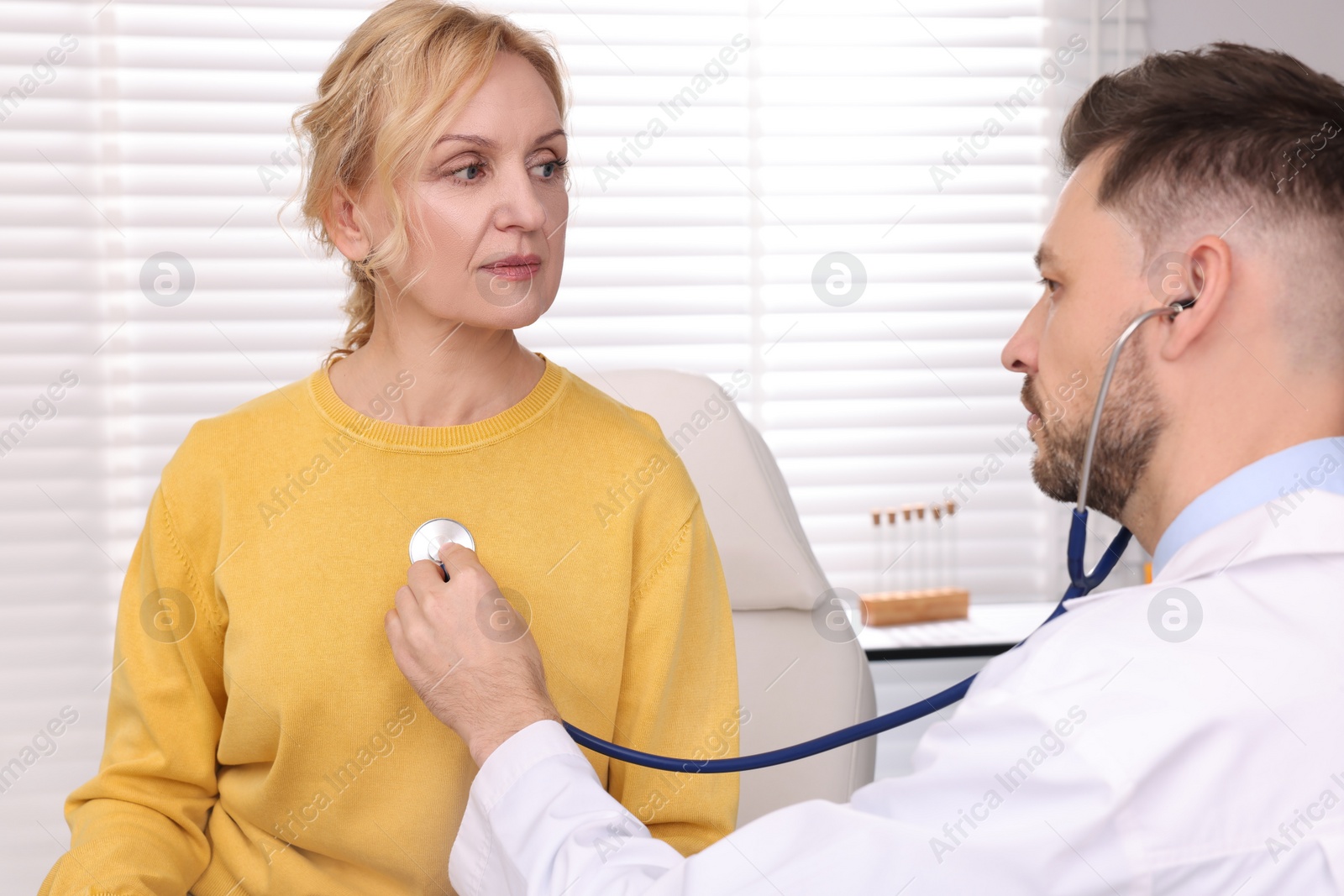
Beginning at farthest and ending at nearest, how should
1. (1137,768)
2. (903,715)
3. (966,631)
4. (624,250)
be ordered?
(624,250)
(966,631)
(903,715)
(1137,768)

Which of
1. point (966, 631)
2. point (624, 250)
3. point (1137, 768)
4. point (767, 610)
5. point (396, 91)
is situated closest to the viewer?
point (1137, 768)

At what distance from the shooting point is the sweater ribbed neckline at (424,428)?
43.7 inches

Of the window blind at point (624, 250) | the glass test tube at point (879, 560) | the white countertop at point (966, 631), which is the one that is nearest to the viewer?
the white countertop at point (966, 631)

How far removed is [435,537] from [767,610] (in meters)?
0.58

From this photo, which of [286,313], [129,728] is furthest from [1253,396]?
[286,313]

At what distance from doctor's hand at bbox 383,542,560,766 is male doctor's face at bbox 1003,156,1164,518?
0.51 metres

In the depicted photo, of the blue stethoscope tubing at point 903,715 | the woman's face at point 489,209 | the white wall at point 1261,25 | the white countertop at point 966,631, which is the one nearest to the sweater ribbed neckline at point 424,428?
the woman's face at point 489,209

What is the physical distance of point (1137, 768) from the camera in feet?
2.27

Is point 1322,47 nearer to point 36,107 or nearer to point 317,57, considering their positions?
point 317,57

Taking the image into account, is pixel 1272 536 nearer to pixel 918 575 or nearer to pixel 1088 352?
pixel 1088 352

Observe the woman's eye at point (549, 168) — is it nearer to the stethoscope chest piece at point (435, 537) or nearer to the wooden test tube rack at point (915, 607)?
the stethoscope chest piece at point (435, 537)

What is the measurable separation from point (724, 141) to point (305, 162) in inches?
42.9

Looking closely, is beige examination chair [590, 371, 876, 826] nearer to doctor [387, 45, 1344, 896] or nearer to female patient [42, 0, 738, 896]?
female patient [42, 0, 738, 896]

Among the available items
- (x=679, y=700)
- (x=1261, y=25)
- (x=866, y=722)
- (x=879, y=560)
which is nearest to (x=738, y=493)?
(x=679, y=700)
